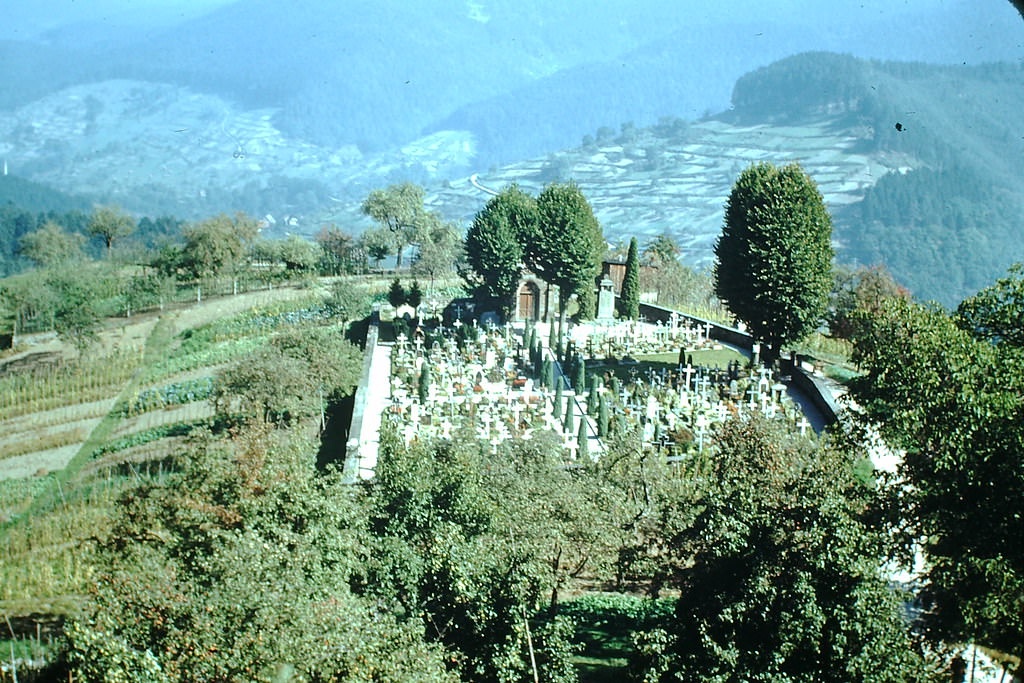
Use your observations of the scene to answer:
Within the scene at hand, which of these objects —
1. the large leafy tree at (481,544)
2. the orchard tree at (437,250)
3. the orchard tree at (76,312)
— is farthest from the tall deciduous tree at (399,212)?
the large leafy tree at (481,544)

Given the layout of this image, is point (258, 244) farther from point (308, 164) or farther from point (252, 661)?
point (308, 164)

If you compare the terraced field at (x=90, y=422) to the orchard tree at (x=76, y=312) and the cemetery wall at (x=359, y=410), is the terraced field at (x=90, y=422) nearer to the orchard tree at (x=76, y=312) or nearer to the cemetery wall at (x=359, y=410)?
the orchard tree at (x=76, y=312)

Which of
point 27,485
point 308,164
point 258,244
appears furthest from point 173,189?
point 27,485

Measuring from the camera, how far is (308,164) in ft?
461

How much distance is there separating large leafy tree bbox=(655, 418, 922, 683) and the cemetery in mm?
10807

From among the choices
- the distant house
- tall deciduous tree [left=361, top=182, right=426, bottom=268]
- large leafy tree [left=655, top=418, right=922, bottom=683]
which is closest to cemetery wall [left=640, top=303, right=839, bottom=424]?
the distant house

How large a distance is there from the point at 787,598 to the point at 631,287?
3224 centimetres

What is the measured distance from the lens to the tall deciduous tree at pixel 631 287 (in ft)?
136

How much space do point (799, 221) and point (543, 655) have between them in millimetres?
23139

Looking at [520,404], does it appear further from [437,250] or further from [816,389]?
[437,250]

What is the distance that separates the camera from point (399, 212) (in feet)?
188

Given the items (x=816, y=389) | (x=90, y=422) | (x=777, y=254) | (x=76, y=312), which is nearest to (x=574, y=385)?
(x=816, y=389)

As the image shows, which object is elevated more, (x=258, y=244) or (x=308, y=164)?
(x=308, y=164)

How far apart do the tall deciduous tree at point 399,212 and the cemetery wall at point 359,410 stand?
56.2 feet
